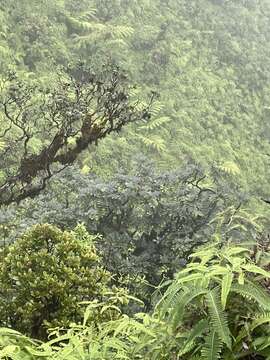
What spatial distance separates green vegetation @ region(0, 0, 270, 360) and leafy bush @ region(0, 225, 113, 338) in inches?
0.6

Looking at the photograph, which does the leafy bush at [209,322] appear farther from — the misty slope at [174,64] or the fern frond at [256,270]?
the misty slope at [174,64]

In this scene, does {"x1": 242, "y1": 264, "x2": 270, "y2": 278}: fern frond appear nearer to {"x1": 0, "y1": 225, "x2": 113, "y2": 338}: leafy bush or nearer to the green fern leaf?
the green fern leaf

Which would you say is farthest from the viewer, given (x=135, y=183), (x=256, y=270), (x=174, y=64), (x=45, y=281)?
(x=174, y=64)

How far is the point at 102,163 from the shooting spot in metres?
13.9

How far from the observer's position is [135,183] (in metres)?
8.22

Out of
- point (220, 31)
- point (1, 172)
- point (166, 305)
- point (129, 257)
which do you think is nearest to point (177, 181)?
point (129, 257)

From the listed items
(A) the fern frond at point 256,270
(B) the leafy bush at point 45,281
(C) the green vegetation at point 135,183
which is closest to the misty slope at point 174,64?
(C) the green vegetation at point 135,183

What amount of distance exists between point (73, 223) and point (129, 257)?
944 mm

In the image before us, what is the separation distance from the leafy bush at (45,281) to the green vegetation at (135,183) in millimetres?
15

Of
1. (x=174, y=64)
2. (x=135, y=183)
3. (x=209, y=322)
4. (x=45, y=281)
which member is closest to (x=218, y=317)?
(x=209, y=322)

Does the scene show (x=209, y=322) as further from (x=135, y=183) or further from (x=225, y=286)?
(x=135, y=183)

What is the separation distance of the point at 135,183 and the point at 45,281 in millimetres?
3526

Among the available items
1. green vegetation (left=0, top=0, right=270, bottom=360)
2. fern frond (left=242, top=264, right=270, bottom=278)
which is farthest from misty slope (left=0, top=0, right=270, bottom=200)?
fern frond (left=242, top=264, right=270, bottom=278)

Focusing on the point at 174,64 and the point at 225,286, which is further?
the point at 174,64
